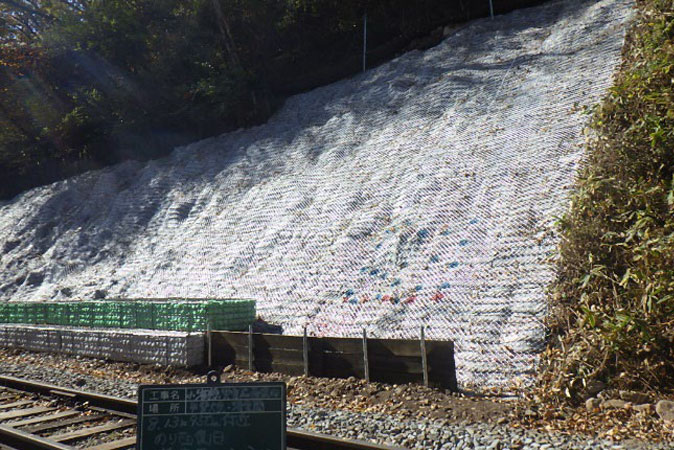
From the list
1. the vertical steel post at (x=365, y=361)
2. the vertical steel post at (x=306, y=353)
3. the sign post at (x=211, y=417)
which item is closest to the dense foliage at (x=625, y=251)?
the vertical steel post at (x=365, y=361)

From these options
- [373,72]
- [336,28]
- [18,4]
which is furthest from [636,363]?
[18,4]

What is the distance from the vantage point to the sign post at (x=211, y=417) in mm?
3297

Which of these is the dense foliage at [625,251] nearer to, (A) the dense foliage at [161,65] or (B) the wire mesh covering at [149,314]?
(B) the wire mesh covering at [149,314]

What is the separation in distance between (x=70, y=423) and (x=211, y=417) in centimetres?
472

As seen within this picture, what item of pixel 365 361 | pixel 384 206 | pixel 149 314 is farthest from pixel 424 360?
pixel 149 314

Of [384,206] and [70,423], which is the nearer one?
[70,423]

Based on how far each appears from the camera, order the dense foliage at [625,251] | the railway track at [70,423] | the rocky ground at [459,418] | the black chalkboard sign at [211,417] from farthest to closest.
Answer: the dense foliage at [625,251] → the railway track at [70,423] → the rocky ground at [459,418] → the black chalkboard sign at [211,417]

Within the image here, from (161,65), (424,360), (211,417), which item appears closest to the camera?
(211,417)

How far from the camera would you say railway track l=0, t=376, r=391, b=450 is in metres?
5.69

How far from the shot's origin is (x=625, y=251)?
7.29 meters

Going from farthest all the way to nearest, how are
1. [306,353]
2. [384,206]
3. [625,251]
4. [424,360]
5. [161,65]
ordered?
[161,65] → [384,206] → [306,353] → [424,360] → [625,251]

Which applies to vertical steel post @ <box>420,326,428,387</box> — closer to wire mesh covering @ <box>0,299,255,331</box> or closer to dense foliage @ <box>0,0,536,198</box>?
wire mesh covering @ <box>0,299,255,331</box>

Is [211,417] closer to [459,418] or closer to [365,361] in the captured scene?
[459,418]

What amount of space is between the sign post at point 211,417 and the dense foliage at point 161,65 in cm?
1975
